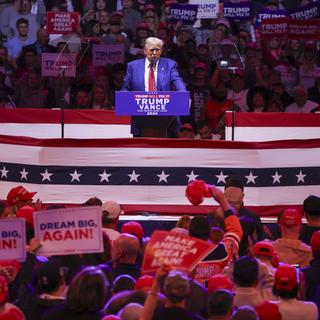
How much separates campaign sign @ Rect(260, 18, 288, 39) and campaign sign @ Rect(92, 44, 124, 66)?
2.14 metres

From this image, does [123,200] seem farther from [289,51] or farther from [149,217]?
[289,51]

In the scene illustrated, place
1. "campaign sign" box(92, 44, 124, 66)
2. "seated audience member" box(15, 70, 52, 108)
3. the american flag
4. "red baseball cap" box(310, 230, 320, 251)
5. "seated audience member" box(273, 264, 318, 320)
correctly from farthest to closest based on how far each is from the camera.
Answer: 1. "campaign sign" box(92, 44, 124, 66)
2. "seated audience member" box(15, 70, 52, 108)
3. the american flag
4. "red baseball cap" box(310, 230, 320, 251)
5. "seated audience member" box(273, 264, 318, 320)

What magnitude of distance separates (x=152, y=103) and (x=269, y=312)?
5.03 metres

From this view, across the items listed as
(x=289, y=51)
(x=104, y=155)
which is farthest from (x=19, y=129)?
(x=289, y=51)

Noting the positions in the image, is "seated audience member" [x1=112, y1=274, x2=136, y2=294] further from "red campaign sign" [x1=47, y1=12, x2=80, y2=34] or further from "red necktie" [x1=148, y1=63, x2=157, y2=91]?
"red campaign sign" [x1=47, y1=12, x2=80, y2=34]

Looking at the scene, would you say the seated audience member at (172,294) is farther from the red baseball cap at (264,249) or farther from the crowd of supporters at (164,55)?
the crowd of supporters at (164,55)

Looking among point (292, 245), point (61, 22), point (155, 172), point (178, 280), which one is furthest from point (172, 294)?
point (61, 22)

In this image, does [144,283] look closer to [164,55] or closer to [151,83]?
[151,83]

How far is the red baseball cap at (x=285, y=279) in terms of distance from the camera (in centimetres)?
750

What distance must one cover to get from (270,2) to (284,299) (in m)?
12.7

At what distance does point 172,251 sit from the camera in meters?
6.64

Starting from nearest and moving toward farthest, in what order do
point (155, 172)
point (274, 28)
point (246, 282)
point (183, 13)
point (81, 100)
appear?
1. point (246, 282)
2. point (155, 172)
3. point (81, 100)
4. point (274, 28)
5. point (183, 13)

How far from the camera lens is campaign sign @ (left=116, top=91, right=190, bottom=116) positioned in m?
11.8

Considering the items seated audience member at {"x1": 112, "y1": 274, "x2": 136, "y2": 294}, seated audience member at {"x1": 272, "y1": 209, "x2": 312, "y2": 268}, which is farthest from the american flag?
seated audience member at {"x1": 112, "y1": 274, "x2": 136, "y2": 294}
